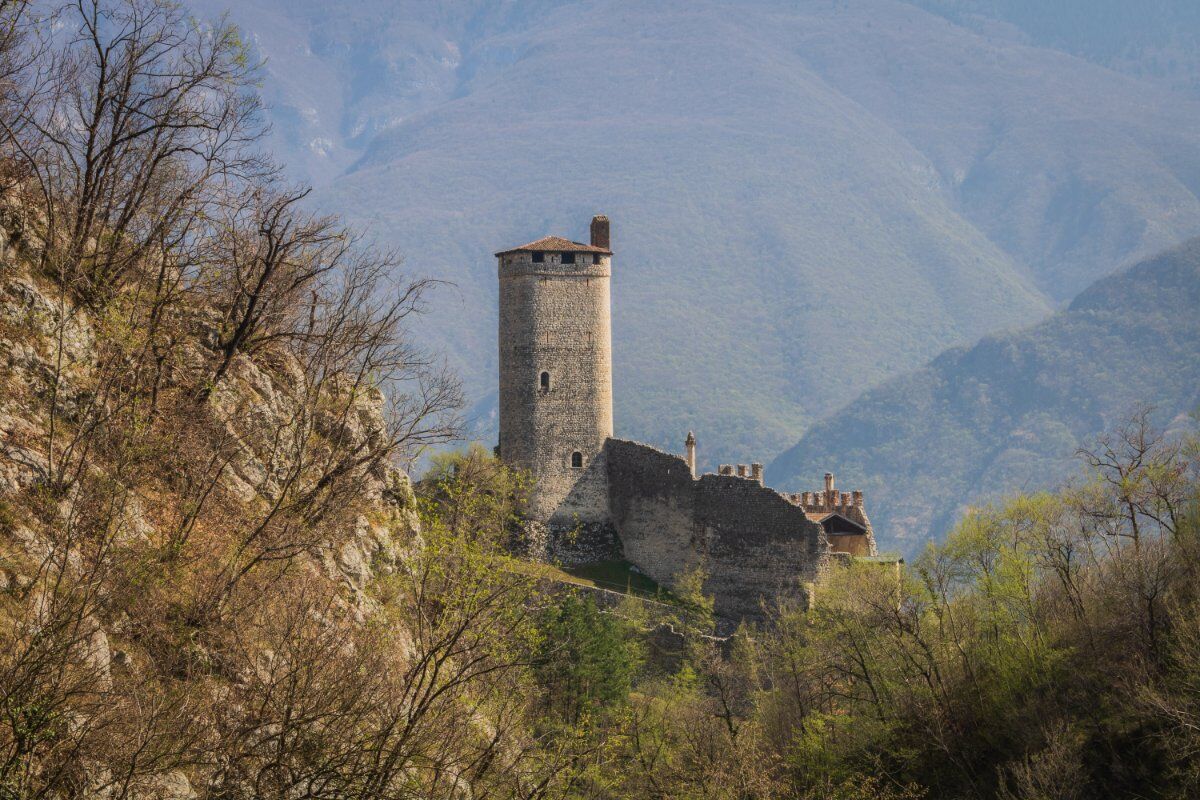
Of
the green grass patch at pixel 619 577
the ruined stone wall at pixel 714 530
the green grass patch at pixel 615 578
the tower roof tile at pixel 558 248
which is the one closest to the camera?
the ruined stone wall at pixel 714 530

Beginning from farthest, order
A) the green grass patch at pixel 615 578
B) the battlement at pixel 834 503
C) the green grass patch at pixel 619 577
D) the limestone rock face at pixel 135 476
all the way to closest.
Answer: the battlement at pixel 834 503 → the green grass patch at pixel 619 577 → the green grass patch at pixel 615 578 → the limestone rock face at pixel 135 476

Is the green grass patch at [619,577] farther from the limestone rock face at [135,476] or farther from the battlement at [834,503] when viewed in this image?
the limestone rock face at [135,476]

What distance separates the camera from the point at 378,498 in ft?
79.9

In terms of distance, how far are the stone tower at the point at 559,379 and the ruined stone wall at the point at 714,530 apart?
1.11m

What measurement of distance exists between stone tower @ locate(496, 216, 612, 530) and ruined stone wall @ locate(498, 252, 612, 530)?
0.03 meters

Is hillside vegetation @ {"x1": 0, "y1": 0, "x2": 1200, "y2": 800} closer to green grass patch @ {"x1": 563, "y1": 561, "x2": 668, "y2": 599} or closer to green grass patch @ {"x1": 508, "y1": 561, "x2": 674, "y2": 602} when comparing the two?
green grass patch @ {"x1": 508, "y1": 561, "x2": 674, "y2": 602}

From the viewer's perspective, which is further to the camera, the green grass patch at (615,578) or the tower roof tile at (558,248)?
the tower roof tile at (558,248)

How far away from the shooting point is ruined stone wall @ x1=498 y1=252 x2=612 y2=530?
53.8 metres

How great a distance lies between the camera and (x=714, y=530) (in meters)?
51.3

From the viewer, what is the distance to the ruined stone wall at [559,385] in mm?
53750

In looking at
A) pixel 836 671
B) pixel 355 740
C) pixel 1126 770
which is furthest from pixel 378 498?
pixel 836 671

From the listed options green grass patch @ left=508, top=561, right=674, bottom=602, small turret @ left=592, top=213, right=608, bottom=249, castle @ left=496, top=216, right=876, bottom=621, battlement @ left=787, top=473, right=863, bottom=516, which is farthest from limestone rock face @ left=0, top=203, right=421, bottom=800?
battlement @ left=787, top=473, right=863, bottom=516

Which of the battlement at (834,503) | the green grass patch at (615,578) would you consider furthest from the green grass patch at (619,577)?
the battlement at (834,503)

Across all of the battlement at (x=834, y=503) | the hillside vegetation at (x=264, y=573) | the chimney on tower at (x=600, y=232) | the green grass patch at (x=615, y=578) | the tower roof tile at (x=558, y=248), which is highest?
the chimney on tower at (x=600, y=232)
